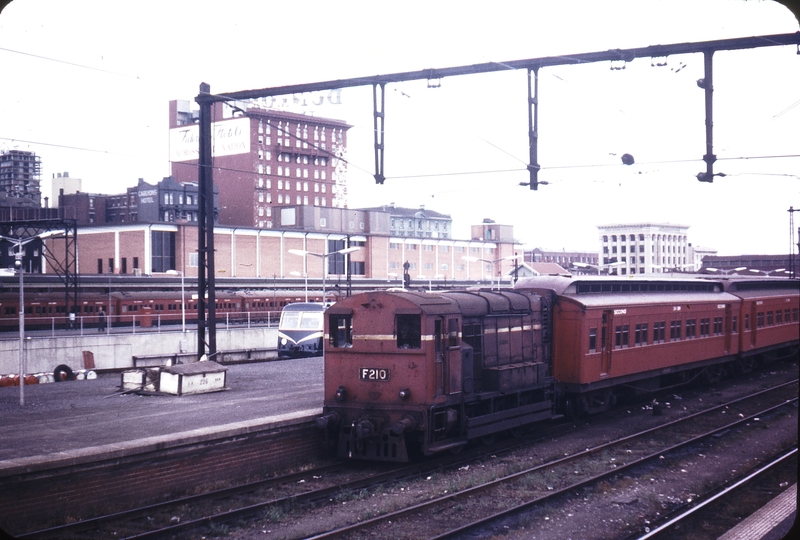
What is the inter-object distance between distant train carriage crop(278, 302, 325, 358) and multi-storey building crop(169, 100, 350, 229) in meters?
57.1

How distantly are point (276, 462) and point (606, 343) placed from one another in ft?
31.8

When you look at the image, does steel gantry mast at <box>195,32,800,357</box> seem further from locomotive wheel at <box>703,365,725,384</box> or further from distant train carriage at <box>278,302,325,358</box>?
distant train carriage at <box>278,302,325,358</box>

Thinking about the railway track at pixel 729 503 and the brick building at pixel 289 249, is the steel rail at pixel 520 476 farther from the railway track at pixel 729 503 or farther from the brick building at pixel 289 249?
the brick building at pixel 289 249

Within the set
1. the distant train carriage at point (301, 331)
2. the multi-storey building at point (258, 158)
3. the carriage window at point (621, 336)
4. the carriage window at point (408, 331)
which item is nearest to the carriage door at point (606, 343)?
the carriage window at point (621, 336)

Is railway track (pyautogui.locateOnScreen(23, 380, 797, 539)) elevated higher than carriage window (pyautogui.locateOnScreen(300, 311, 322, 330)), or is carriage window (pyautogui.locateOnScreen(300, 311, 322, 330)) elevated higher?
carriage window (pyautogui.locateOnScreen(300, 311, 322, 330))

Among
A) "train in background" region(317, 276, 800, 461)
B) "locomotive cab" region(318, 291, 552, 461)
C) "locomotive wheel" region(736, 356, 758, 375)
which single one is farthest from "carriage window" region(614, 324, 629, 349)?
"locomotive wheel" region(736, 356, 758, 375)

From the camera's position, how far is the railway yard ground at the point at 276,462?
1074 centimetres

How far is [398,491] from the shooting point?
1281cm

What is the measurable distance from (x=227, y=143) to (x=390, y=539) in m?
94.4

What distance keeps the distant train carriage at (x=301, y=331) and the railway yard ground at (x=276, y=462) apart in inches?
575

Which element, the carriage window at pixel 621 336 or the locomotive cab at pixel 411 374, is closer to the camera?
the locomotive cab at pixel 411 374

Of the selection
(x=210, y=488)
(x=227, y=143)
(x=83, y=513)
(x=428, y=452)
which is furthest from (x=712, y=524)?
(x=227, y=143)

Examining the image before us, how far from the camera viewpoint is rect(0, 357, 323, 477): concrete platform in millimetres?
11727

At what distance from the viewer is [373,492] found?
41.8ft
